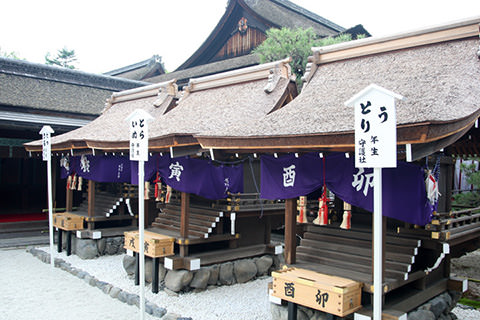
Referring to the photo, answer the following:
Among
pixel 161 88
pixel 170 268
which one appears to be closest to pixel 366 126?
pixel 170 268

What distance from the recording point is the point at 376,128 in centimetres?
438

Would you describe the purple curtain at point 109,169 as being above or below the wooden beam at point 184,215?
above

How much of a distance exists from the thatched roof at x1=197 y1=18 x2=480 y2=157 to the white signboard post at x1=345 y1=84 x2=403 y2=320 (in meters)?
0.41

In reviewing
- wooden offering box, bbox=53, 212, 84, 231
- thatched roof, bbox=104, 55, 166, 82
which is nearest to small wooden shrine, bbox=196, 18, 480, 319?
wooden offering box, bbox=53, 212, 84, 231

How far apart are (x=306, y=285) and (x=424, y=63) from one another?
14.5ft

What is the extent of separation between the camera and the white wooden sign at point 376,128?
14.0 feet

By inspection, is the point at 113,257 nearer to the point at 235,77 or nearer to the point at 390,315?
the point at 235,77

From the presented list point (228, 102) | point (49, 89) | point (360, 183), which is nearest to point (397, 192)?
point (360, 183)

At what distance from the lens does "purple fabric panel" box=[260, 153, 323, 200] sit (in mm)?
6531

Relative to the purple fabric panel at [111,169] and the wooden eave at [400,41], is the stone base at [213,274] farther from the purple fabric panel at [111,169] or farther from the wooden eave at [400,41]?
the wooden eave at [400,41]

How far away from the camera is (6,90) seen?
14562 millimetres

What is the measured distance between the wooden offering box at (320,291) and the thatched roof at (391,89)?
202cm

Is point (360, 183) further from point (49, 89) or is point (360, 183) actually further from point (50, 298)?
point (49, 89)

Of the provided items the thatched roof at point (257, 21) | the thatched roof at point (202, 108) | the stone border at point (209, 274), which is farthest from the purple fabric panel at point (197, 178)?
the thatched roof at point (257, 21)
